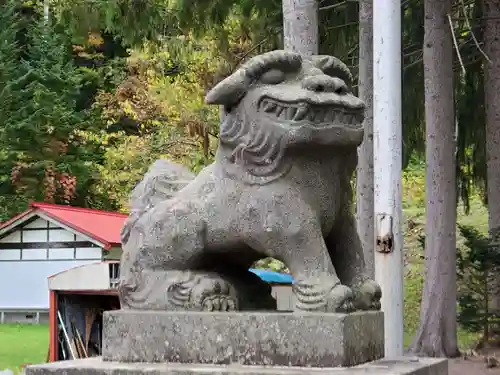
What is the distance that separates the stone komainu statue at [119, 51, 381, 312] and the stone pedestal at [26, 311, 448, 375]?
10 centimetres

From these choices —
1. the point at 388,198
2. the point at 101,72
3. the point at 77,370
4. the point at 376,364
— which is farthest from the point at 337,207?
the point at 101,72

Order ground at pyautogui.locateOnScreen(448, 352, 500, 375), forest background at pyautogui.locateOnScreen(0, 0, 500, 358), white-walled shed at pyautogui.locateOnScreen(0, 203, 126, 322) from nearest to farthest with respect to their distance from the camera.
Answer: ground at pyautogui.locateOnScreen(448, 352, 500, 375), forest background at pyautogui.locateOnScreen(0, 0, 500, 358), white-walled shed at pyautogui.locateOnScreen(0, 203, 126, 322)

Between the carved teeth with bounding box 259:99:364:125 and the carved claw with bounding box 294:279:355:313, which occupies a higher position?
the carved teeth with bounding box 259:99:364:125

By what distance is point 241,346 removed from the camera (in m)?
3.93

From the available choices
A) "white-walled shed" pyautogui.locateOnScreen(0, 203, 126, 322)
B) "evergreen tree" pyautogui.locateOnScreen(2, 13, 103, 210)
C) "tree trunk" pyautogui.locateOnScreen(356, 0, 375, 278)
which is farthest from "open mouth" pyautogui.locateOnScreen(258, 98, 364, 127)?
"evergreen tree" pyautogui.locateOnScreen(2, 13, 103, 210)

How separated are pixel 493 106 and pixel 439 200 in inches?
99.1

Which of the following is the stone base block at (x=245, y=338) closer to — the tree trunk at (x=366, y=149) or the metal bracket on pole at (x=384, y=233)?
the metal bracket on pole at (x=384, y=233)

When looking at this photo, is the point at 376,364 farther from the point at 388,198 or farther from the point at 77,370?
the point at 388,198

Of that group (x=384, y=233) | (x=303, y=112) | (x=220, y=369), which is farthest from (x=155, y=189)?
(x=384, y=233)

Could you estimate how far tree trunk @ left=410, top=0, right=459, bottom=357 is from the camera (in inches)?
398

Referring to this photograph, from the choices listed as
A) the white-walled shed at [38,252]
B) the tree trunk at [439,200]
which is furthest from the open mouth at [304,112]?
the white-walled shed at [38,252]

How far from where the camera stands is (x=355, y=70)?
12562mm

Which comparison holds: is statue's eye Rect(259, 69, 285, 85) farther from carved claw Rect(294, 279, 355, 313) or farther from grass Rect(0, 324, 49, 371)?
grass Rect(0, 324, 49, 371)

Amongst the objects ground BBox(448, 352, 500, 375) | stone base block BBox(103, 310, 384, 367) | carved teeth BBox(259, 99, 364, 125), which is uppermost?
carved teeth BBox(259, 99, 364, 125)
